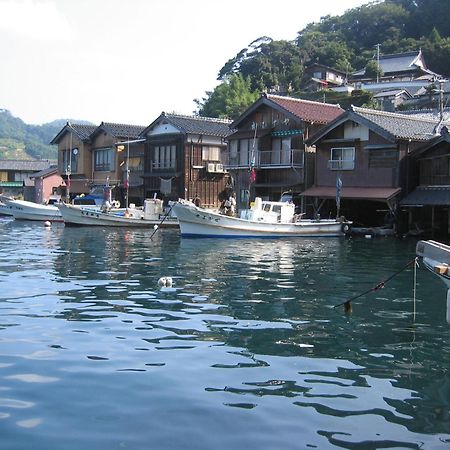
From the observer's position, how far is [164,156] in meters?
49.6

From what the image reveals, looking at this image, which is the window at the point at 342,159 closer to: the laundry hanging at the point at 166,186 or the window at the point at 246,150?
the window at the point at 246,150

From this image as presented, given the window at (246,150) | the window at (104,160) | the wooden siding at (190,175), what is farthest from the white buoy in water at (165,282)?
the window at (104,160)

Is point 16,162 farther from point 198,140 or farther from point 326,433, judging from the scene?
point 326,433

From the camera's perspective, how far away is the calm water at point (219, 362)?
Answer: 6.36m

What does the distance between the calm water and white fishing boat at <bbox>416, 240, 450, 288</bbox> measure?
54.1 inches

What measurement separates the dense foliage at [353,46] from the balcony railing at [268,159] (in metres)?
33.8

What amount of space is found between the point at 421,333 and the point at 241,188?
110 feet

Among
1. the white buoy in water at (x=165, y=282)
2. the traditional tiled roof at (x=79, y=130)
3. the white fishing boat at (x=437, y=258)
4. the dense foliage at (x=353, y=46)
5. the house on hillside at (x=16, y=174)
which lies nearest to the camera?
the white fishing boat at (x=437, y=258)

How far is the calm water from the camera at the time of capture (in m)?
6.36

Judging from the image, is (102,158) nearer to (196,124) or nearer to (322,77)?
(196,124)

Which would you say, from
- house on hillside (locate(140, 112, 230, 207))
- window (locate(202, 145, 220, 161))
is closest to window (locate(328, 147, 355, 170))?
house on hillside (locate(140, 112, 230, 207))

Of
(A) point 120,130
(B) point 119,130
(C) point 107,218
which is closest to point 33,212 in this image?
(C) point 107,218

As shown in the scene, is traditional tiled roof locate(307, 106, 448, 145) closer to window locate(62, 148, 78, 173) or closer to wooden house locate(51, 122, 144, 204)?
wooden house locate(51, 122, 144, 204)

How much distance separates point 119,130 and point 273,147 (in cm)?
1845
